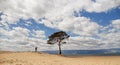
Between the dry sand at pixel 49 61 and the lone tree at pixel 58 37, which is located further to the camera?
the lone tree at pixel 58 37

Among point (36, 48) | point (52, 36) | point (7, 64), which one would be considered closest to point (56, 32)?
point (52, 36)

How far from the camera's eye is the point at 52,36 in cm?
5734

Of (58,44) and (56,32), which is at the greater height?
(56,32)

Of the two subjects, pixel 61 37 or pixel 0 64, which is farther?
pixel 61 37

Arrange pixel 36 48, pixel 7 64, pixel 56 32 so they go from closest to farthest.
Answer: pixel 7 64, pixel 36 48, pixel 56 32

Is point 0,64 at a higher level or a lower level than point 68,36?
lower

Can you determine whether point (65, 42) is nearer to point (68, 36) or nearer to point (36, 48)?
point (68, 36)

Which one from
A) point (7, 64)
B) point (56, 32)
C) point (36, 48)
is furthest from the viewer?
point (56, 32)

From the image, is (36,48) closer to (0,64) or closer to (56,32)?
(56,32)

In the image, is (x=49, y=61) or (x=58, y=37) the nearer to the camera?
(x=49, y=61)

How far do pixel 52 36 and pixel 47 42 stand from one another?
2666 mm

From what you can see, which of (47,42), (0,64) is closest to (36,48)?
(47,42)

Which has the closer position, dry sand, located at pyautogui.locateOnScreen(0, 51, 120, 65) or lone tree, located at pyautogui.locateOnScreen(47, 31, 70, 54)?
dry sand, located at pyautogui.locateOnScreen(0, 51, 120, 65)

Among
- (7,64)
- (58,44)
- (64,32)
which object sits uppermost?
(64,32)
